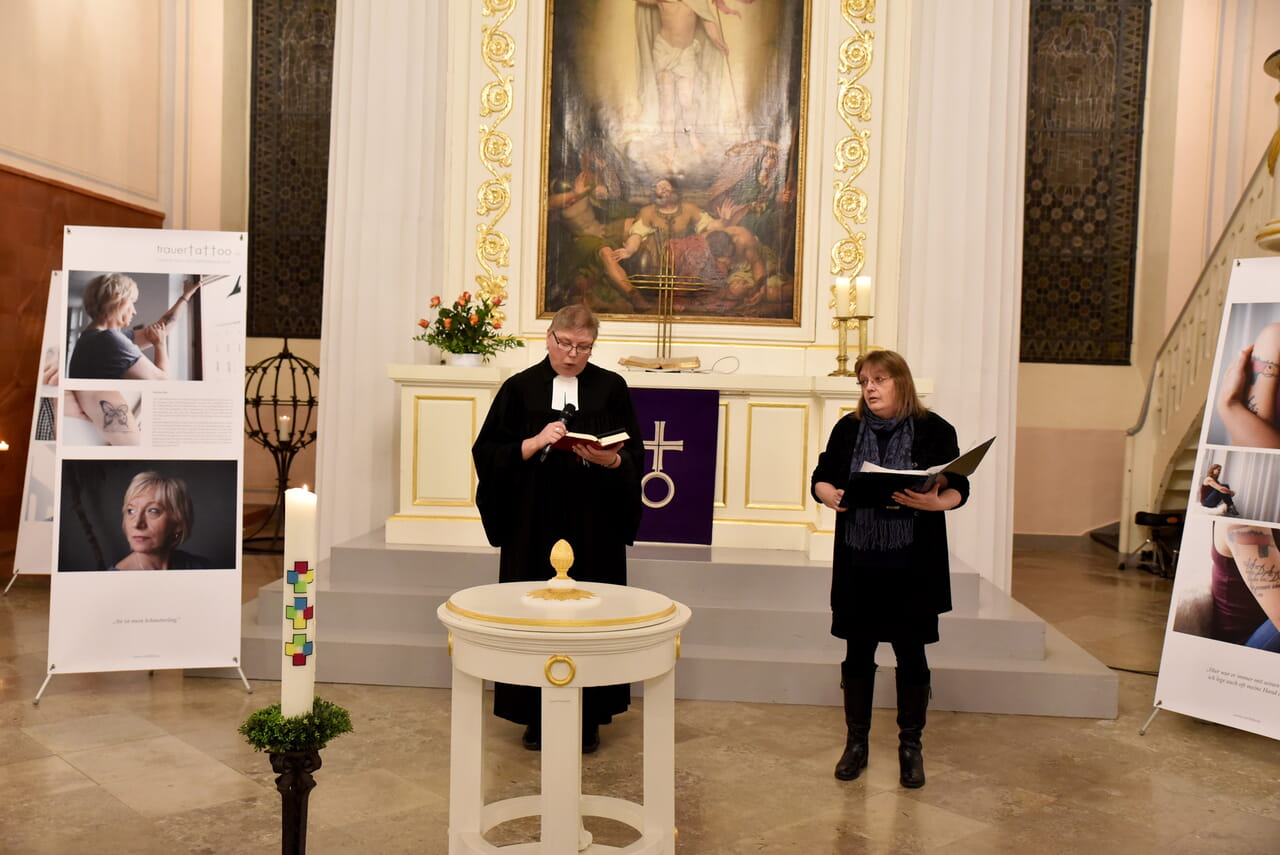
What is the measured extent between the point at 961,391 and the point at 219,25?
7.97 metres

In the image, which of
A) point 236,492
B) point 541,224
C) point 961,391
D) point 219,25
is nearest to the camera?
point 236,492

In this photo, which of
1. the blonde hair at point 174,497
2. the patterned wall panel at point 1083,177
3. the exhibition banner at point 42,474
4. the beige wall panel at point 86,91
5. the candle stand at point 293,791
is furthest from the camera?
the patterned wall panel at point 1083,177

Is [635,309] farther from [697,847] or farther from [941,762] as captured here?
[697,847]

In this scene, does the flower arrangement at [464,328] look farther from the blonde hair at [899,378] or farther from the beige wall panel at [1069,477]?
the beige wall panel at [1069,477]

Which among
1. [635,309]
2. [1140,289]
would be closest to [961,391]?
[635,309]

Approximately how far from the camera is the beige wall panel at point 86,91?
795 cm

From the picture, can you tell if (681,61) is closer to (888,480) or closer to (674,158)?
(674,158)

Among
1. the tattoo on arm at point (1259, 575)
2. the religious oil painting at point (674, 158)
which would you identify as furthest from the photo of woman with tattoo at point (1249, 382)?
the religious oil painting at point (674, 158)

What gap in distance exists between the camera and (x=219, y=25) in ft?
35.1

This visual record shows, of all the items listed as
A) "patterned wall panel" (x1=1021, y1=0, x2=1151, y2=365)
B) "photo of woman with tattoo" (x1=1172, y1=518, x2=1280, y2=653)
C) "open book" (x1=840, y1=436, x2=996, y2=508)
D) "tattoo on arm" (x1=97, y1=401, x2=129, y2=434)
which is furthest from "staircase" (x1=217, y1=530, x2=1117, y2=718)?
"patterned wall panel" (x1=1021, y1=0, x2=1151, y2=365)

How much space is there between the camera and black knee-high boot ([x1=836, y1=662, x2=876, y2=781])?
4.10m

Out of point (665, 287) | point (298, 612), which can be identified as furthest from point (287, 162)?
point (298, 612)

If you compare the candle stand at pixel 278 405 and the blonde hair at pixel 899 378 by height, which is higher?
the blonde hair at pixel 899 378

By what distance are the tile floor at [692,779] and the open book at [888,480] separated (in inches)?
40.7
